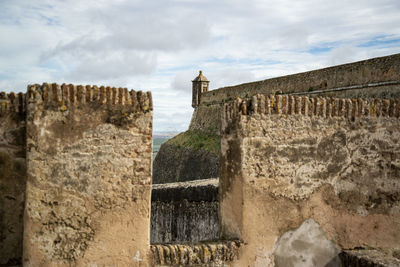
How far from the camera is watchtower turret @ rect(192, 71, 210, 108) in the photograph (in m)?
37.2

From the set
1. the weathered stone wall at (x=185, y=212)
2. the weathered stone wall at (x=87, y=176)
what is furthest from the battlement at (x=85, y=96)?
the weathered stone wall at (x=185, y=212)

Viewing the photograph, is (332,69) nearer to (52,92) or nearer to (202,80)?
(52,92)

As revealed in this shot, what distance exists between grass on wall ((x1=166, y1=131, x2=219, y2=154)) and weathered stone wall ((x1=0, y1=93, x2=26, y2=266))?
924 inches

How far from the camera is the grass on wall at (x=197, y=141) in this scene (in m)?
30.1

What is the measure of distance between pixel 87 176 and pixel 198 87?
3313cm

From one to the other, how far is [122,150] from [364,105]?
3367mm

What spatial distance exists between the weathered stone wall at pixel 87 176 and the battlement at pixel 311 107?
1237 millimetres

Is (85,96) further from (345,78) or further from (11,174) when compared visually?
(345,78)

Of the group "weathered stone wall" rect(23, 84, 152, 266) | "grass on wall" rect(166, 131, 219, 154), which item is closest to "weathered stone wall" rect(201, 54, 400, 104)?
"grass on wall" rect(166, 131, 219, 154)

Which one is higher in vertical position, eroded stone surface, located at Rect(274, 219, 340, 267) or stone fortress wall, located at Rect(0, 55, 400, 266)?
stone fortress wall, located at Rect(0, 55, 400, 266)

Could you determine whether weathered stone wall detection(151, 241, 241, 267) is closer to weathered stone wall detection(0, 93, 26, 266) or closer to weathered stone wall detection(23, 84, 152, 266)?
weathered stone wall detection(23, 84, 152, 266)

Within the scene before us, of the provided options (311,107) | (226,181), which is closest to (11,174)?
(226,181)

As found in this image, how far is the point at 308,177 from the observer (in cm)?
552

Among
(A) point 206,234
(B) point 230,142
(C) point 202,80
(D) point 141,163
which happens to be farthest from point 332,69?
(C) point 202,80
